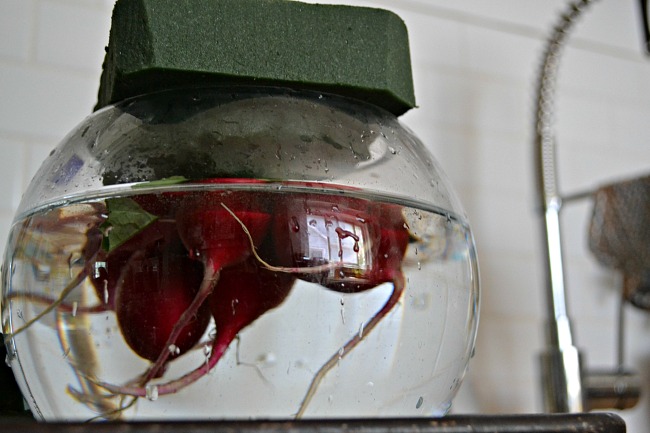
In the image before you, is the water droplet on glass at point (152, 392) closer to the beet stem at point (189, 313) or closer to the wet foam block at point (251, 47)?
the beet stem at point (189, 313)

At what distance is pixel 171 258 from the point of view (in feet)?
1.13

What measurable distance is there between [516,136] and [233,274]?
2.59 ft

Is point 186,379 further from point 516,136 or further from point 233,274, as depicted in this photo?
point 516,136

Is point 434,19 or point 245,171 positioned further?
point 434,19

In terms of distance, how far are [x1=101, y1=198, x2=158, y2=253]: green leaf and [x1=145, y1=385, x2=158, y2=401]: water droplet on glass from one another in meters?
0.07

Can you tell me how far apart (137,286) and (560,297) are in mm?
612

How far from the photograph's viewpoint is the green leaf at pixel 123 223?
35 cm

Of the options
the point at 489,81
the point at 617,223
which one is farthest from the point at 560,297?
the point at 489,81

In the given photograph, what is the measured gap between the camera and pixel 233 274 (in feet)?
1.13

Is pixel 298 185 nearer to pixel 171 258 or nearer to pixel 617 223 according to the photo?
pixel 171 258

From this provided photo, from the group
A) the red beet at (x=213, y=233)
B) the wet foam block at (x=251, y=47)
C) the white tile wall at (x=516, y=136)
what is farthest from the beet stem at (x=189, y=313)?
the white tile wall at (x=516, y=136)

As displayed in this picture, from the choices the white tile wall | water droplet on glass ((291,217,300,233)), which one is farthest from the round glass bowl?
the white tile wall

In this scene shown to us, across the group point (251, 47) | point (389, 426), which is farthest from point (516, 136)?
point (389, 426)

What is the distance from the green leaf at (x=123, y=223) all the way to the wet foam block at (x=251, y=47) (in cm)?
8
